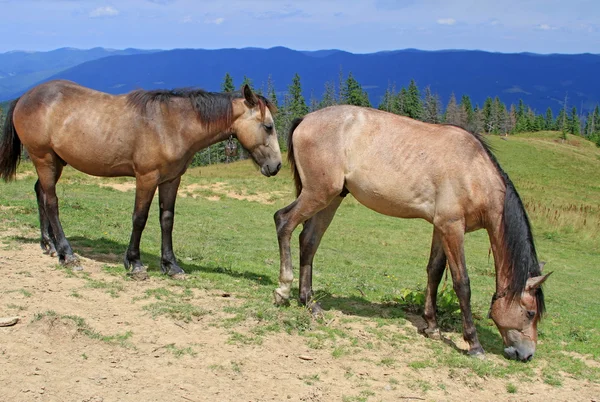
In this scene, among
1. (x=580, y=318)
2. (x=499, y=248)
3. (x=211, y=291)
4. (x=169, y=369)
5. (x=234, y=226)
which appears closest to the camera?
(x=169, y=369)

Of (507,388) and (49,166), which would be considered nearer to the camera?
(507,388)

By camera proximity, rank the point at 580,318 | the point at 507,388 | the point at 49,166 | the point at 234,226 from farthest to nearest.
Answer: the point at 234,226 → the point at 580,318 → the point at 49,166 → the point at 507,388

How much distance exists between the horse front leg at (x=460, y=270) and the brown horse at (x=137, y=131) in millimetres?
2525

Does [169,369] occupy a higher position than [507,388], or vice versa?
[169,369]

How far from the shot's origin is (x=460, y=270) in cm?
611

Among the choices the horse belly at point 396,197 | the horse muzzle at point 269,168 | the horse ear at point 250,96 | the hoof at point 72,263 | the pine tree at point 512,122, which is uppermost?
the horse ear at point 250,96

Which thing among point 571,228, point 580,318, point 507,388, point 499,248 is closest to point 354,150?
point 499,248

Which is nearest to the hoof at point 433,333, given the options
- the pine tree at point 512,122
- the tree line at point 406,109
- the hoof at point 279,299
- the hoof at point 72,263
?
the hoof at point 279,299

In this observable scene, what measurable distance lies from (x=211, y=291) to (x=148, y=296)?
0.86 metres

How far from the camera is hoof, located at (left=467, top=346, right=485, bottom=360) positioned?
19.8ft

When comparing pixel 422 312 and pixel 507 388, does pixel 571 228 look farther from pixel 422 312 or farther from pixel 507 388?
pixel 507 388

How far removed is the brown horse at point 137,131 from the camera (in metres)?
7.30

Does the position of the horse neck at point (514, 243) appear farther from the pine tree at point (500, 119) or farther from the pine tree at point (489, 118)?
the pine tree at point (500, 119)

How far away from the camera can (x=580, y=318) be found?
873cm
